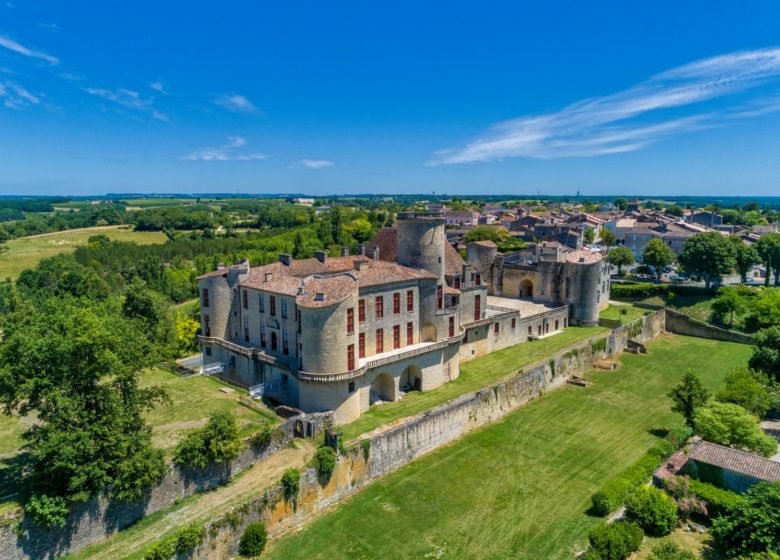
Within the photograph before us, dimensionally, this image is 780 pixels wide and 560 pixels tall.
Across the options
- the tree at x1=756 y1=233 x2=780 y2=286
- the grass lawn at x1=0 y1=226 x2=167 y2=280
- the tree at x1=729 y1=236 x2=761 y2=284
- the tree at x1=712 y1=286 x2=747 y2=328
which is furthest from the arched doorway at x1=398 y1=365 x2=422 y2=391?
the grass lawn at x1=0 y1=226 x2=167 y2=280

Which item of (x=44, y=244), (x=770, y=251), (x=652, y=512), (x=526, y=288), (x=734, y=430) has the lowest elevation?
(x=652, y=512)

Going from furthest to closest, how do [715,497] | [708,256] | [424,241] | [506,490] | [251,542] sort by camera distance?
[708,256], [424,241], [506,490], [715,497], [251,542]

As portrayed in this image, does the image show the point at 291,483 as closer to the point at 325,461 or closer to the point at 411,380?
the point at 325,461

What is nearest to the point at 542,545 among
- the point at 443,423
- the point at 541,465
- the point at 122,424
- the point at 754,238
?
the point at 541,465

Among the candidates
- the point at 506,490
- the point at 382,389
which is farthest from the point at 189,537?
the point at 382,389

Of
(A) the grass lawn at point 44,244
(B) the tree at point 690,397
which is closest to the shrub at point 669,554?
(B) the tree at point 690,397

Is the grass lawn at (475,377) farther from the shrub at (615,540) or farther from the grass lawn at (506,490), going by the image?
the shrub at (615,540)

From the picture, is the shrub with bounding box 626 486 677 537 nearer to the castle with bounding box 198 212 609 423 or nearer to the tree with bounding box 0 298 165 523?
the castle with bounding box 198 212 609 423
